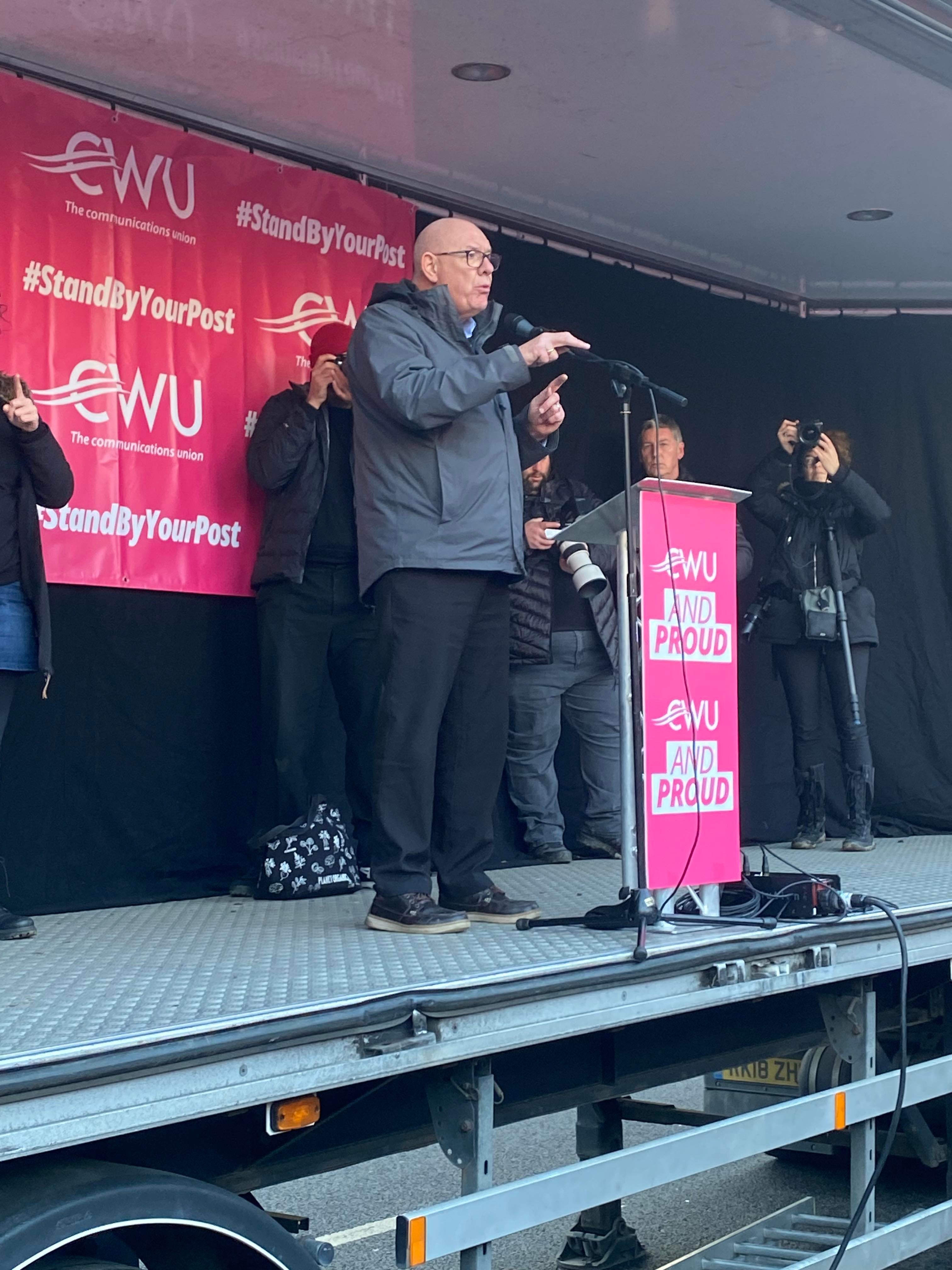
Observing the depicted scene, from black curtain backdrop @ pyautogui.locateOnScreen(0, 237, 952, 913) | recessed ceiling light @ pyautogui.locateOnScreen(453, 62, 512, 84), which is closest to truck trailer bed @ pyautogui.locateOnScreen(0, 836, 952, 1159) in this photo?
black curtain backdrop @ pyautogui.locateOnScreen(0, 237, 952, 913)

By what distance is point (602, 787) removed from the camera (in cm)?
566

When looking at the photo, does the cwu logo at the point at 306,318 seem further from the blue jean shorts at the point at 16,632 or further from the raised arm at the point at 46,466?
the blue jean shorts at the point at 16,632

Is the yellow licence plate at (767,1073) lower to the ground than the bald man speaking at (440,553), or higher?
lower

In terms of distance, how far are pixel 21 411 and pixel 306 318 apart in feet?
6.38

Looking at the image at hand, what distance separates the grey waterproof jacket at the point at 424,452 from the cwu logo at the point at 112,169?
170cm

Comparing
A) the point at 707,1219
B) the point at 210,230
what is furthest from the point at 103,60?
the point at 707,1219

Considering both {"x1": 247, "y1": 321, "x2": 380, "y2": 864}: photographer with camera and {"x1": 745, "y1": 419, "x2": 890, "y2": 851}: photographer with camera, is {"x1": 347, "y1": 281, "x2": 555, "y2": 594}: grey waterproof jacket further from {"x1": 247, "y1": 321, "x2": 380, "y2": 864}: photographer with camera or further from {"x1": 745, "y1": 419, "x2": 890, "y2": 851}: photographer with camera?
{"x1": 745, "y1": 419, "x2": 890, "y2": 851}: photographer with camera

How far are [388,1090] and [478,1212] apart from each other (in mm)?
297

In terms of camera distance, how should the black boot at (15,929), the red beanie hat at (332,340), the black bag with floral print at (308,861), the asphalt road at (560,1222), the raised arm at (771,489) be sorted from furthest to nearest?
the raised arm at (771,489) < the red beanie hat at (332,340) < the black bag with floral print at (308,861) < the asphalt road at (560,1222) < the black boot at (15,929)

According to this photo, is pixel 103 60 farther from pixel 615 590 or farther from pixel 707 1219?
pixel 707 1219

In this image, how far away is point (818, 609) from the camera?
5.82m

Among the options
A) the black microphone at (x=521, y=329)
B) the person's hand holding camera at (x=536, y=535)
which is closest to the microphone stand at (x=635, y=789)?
the black microphone at (x=521, y=329)

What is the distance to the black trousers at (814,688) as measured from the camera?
5.89m

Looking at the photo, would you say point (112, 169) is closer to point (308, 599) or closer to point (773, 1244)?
point (308, 599)
